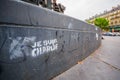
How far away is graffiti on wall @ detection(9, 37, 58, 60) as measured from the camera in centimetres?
212

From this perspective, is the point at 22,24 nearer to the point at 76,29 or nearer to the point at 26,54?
the point at 26,54

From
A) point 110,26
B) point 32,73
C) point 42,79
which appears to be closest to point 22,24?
point 32,73

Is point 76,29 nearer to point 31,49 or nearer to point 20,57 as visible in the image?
point 31,49

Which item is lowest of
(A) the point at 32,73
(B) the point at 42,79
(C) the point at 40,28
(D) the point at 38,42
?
(B) the point at 42,79

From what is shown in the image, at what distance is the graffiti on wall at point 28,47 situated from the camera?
212 cm

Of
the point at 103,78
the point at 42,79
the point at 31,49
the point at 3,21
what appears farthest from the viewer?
the point at 103,78

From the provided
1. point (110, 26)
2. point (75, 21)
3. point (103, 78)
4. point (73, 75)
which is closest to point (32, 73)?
point (73, 75)

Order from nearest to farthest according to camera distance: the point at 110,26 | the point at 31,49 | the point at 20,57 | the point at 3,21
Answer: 1. the point at 3,21
2. the point at 20,57
3. the point at 31,49
4. the point at 110,26

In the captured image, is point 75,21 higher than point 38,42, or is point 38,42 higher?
point 75,21

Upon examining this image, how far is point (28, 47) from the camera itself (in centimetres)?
246

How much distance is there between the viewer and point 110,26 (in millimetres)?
76688

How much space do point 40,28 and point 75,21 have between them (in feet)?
7.92

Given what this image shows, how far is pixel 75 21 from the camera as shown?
16.4 ft

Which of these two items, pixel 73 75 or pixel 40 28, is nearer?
pixel 40 28
